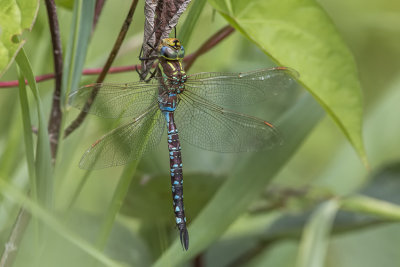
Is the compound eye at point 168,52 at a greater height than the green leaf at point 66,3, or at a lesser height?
lesser

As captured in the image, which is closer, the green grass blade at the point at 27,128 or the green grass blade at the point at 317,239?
the green grass blade at the point at 27,128

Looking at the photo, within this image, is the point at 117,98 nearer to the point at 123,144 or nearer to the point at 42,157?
the point at 123,144

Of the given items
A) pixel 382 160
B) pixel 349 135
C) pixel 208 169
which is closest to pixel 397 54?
pixel 382 160

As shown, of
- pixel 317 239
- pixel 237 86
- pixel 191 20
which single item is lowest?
pixel 317 239

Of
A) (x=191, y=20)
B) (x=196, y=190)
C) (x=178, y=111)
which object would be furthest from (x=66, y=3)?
(x=196, y=190)

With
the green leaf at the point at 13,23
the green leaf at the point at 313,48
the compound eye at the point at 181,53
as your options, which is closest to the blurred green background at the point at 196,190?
the compound eye at the point at 181,53

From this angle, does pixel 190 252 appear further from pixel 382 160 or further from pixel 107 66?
pixel 382 160

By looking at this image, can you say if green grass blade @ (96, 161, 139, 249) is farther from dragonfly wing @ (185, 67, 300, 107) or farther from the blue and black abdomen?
dragonfly wing @ (185, 67, 300, 107)

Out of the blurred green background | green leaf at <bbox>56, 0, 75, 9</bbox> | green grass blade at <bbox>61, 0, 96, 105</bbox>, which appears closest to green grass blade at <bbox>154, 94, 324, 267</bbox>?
the blurred green background

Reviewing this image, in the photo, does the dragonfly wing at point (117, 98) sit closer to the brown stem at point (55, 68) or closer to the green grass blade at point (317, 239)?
the brown stem at point (55, 68)
